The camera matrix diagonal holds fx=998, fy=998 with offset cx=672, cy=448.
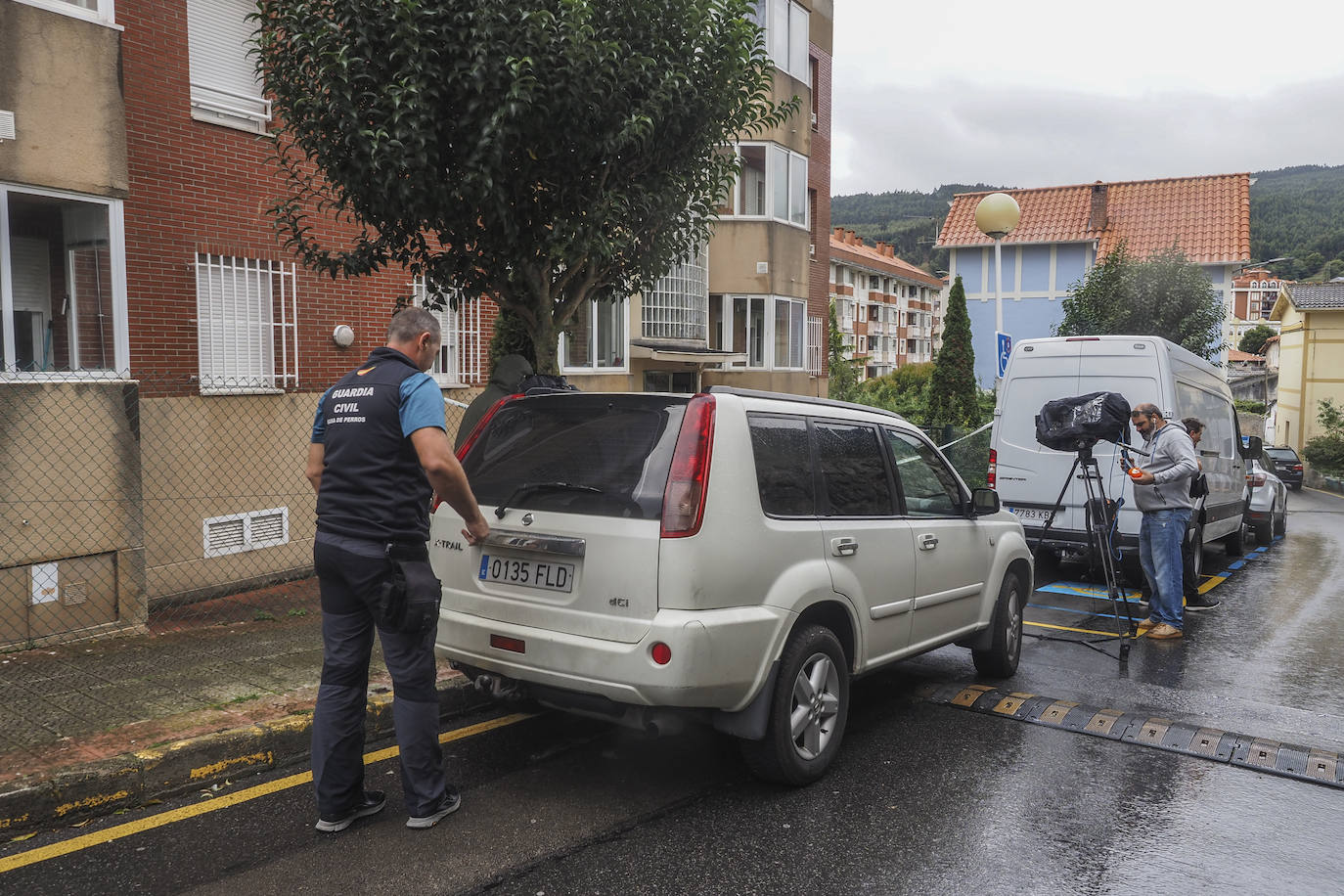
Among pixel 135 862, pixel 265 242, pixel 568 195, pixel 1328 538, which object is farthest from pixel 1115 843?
pixel 1328 538

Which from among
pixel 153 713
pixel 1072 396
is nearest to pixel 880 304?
pixel 1072 396

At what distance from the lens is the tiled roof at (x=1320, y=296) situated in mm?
40938

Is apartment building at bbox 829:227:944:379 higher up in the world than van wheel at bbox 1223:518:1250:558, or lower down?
higher up

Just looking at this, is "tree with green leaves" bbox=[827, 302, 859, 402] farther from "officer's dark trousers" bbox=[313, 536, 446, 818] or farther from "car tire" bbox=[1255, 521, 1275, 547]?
"officer's dark trousers" bbox=[313, 536, 446, 818]

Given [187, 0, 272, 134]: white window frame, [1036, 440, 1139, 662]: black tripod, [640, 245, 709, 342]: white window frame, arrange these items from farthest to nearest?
[640, 245, 709, 342]: white window frame → [187, 0, 272, 134]: white window frame → [1036, 440, 1139, 662]: black tripod

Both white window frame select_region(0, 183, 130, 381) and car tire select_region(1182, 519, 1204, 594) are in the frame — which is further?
car tire select_region(1182, 519, 1204, 594)

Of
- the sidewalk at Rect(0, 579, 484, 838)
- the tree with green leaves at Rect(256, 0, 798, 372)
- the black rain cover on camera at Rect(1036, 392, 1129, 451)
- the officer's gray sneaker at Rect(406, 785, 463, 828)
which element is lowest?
the officer's gray sneaker at Rect(406, 785, 463, 828)

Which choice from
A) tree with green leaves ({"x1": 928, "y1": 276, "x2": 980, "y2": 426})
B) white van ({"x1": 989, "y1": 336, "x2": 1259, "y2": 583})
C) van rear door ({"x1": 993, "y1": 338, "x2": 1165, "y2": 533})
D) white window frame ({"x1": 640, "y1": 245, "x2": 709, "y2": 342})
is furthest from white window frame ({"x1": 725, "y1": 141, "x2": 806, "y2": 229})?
van rear door ({"x1": 993, "y1": 338, "x2": 1165, "y2": 533})

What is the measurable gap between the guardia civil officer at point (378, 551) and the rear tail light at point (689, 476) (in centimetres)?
83

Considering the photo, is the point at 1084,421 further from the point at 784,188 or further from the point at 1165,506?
the point at 784,188

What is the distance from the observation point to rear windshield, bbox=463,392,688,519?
14.5 ft

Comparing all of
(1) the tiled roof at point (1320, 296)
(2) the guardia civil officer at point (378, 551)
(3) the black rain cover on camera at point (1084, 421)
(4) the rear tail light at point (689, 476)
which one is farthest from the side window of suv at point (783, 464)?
(1) the tiled roof at point (1320, 296)

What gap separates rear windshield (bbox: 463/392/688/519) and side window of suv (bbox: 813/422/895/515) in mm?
966

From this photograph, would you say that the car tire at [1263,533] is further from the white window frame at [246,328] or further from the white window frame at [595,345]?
the white window frame at [246,328]
